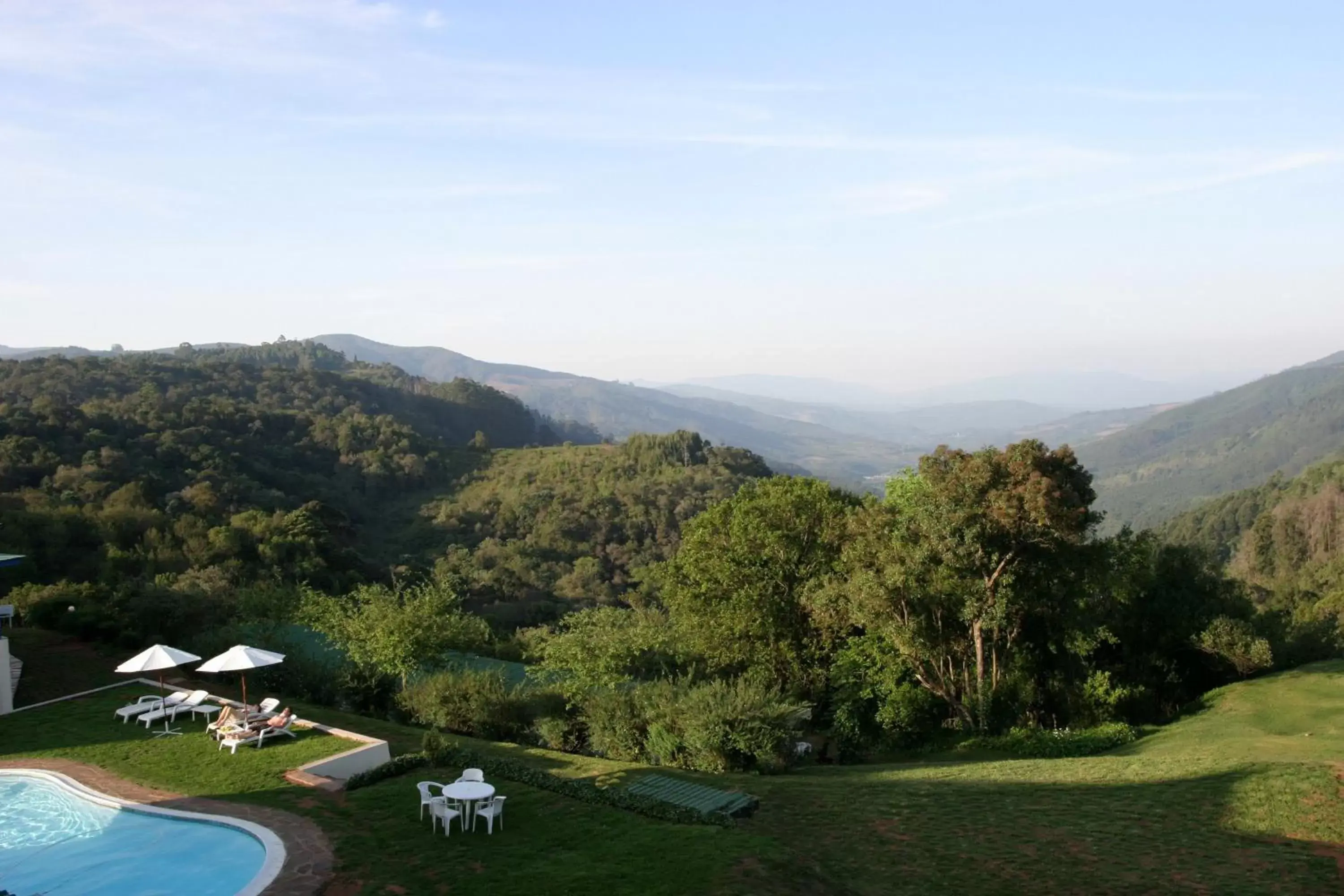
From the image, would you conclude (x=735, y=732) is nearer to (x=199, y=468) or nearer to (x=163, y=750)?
(x=163, y=750)

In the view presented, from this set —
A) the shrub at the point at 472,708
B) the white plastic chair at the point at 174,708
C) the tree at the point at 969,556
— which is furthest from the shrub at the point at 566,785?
the tree at the point at 969,556

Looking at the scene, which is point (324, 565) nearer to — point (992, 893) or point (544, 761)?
point (544, 761)

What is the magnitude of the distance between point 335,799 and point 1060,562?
1542 centimetres

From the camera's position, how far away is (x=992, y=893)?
9711 millimetres

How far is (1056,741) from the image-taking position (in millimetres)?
17906

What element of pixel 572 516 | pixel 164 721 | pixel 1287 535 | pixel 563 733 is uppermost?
pixel 164 721

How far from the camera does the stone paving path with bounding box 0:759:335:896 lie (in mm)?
9297

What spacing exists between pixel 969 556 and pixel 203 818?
14.6m

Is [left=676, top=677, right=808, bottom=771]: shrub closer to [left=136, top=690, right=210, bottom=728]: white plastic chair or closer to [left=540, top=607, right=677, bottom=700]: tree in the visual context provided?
[left=540, top=607, right=677, bottom=700]: tree

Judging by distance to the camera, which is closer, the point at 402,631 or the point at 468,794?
the point at 468,794

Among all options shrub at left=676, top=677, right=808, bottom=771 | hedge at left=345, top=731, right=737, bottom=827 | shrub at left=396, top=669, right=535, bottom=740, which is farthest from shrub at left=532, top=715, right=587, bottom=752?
hedge at left=345, top=731, right=737, bottom=827

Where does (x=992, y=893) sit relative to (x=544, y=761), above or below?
above

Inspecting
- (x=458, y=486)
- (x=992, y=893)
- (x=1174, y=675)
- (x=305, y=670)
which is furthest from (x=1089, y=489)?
(x=458, y=486)

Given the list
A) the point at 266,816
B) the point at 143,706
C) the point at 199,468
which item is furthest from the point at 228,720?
the point at 199,468
